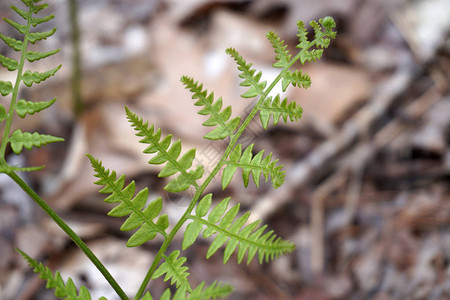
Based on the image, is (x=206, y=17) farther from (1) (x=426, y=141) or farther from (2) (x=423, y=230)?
(2) (x=423, y=230)

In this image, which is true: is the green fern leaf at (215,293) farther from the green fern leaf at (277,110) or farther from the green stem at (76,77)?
the green stem at (76,77)

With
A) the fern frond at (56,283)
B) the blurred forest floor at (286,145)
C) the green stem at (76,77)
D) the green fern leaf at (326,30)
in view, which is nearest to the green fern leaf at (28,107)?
the fern frond at (56,283)

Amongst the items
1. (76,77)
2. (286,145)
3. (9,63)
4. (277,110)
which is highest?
(76,77)

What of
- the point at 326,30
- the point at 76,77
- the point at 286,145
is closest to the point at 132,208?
the point at 326,30

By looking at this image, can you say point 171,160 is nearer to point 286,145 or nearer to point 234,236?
point 234,236

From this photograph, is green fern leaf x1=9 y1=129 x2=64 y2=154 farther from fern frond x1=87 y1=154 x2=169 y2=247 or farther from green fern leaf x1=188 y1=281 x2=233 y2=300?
green fern leaf x1=188 y1=281 x2=233 y2=300

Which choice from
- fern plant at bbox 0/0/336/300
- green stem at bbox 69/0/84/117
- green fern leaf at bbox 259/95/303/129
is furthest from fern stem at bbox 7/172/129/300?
green stem at bbox 69/0/84/117

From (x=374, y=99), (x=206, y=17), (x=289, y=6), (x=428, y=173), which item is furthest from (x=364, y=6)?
(x=428, y=173)
